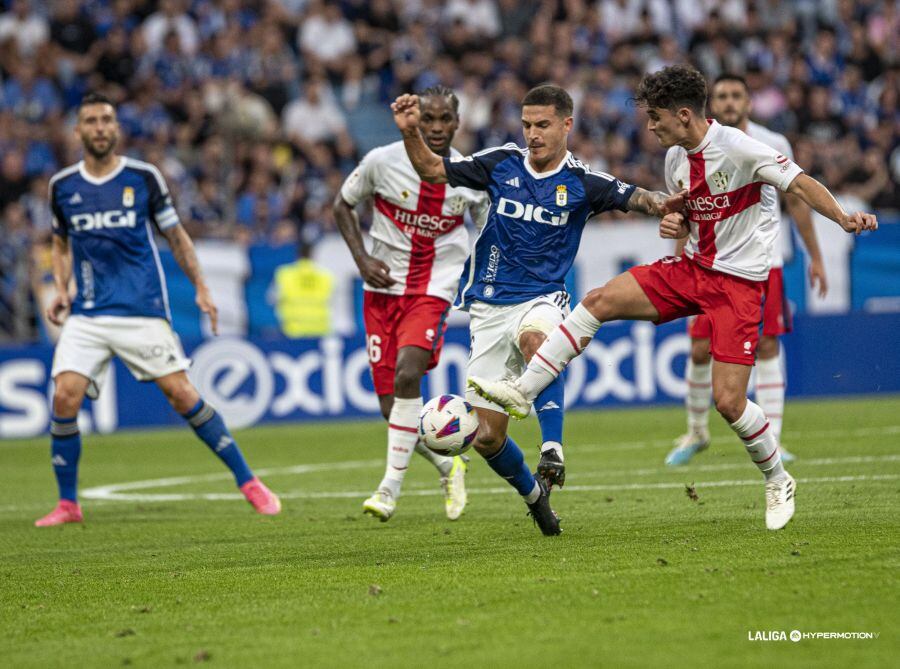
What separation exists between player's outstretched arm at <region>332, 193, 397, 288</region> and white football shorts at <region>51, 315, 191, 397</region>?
1464mm

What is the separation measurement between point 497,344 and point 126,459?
6883 millimetres

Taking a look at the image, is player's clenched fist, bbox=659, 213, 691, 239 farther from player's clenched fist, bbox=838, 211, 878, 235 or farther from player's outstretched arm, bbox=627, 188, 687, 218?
player's clenched fist, bbox=838, 211, 878, 235

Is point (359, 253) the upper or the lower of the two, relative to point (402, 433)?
upper

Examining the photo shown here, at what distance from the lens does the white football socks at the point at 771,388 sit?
10578 millimetres

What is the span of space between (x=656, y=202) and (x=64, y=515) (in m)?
4.52

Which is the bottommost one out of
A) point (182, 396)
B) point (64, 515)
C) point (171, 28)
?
point (64, 515)

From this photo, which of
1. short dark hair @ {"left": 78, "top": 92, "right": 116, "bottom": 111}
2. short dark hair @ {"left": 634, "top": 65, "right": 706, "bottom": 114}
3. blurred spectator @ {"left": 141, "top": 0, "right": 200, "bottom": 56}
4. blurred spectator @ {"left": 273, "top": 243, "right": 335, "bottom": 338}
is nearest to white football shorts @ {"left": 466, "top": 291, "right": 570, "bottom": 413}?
short dark hair @ {"left": 634, "top": 65, "right": 706, "bottom": 114}

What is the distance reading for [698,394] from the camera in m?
11.2

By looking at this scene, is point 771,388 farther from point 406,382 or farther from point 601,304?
point 601,304

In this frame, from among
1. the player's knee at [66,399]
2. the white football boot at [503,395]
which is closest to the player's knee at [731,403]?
the white football boot at [503,395]

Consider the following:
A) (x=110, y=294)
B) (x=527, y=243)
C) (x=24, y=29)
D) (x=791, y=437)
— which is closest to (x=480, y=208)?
(x=527, y=243)

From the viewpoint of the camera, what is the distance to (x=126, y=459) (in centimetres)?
1373

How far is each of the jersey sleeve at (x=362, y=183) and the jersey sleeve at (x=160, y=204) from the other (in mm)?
1247

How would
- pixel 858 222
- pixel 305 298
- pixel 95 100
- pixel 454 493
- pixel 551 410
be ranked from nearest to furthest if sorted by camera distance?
pixel 858 222 → pixel 551 410 → pixel 454 493 → pixel 95 100 → pixel 305 298
